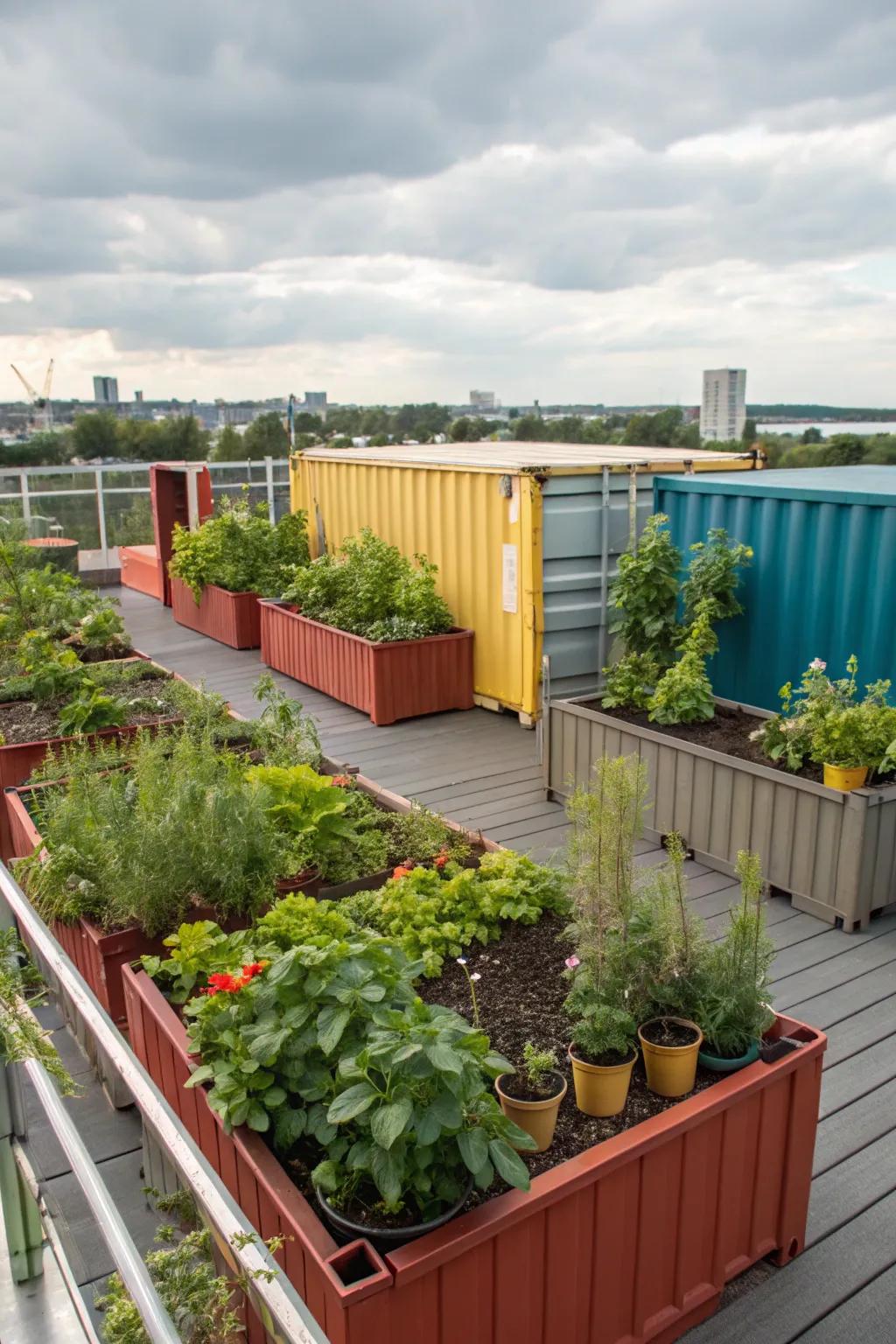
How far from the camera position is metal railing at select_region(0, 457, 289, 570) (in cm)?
1509

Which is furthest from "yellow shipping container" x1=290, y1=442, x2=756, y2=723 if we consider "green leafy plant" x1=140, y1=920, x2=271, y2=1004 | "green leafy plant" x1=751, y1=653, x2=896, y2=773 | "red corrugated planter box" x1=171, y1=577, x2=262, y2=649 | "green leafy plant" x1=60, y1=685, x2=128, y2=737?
"green leafy plant" x1=140, y1=920, x2=271, y2=1004

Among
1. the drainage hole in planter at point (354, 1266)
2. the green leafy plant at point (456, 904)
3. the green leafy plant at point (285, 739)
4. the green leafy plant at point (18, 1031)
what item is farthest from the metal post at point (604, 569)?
the green leafy plant at point (18, 1031)

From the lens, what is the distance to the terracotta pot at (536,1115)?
2.57 meters

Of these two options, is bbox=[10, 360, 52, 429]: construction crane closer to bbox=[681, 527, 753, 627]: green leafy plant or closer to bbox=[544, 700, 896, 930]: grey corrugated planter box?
bbox=[681, 527, 753, 627]: green leafy plant

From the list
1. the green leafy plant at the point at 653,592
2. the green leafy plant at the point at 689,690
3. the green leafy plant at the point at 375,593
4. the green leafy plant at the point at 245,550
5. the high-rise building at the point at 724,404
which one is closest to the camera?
the green leafy plant at the point at 689,690

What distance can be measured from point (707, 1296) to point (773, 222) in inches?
1054

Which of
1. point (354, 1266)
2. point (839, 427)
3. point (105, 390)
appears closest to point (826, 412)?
point (839, 427)

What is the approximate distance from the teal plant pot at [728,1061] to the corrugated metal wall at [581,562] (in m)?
5.05

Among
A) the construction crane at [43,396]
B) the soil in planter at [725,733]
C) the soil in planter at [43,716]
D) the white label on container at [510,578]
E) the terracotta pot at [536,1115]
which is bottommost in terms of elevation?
the soil in planter at [43,716]

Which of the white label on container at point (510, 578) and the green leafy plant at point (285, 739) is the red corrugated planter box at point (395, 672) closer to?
the white label on container at point (510, 578)

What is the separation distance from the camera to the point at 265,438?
38.1 m

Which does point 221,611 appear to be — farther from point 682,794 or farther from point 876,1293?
point 876,1293

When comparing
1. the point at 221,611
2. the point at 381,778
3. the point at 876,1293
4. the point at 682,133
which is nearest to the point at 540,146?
the point at 682,133

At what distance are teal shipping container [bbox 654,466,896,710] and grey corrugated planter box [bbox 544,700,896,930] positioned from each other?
4.02 ft
